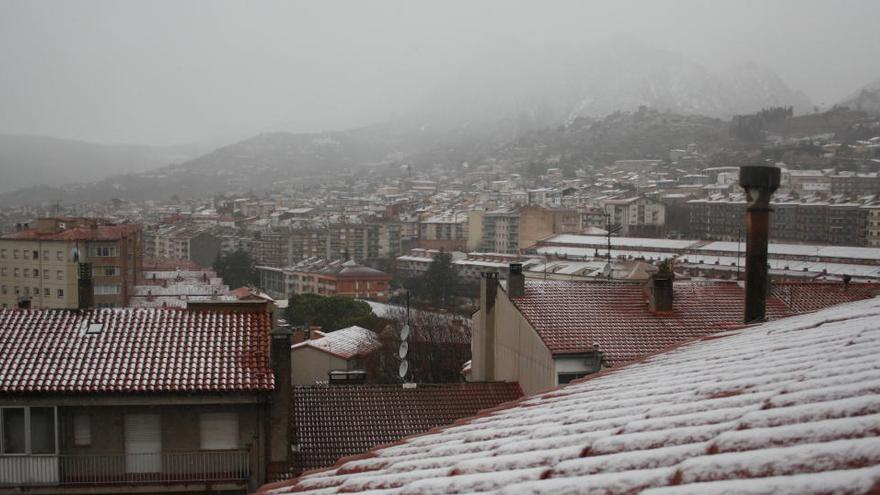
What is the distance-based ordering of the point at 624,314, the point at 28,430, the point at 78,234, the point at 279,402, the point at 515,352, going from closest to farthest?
the point at 28,430 → the point at 279,402 → the point at 624,314 → the point at 515,352 → the point at 78,234

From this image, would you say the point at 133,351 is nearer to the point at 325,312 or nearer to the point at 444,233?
the point at 325,312

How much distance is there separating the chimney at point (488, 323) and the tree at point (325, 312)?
20.9 m

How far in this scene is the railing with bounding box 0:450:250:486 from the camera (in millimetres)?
9336

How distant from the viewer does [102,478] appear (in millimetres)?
9484

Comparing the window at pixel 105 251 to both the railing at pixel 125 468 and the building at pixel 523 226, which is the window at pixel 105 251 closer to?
the railing at pixel 125 468

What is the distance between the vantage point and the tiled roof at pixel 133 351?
951cm

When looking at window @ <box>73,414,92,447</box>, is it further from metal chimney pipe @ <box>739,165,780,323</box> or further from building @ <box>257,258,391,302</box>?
building @ <box>257,258,391,302</box>

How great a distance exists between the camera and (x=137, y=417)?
9.64 meters

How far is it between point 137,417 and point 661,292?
7.51 meters

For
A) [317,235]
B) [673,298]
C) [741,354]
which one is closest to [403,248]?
[317,235]

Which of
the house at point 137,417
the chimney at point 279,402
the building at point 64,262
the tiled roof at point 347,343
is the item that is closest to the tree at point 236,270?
the building at point 64,262

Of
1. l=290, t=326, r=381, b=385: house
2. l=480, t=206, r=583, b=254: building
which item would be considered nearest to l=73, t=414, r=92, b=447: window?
l=290, t=326, r=381, b=385: house

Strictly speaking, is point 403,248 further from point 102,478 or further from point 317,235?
point 102,478

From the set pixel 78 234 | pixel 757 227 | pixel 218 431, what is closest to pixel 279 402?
pixel 218 431
